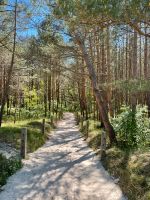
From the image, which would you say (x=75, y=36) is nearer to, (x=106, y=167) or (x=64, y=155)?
(x=64, y=155)

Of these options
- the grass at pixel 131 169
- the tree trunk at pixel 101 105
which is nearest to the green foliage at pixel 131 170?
the grass at pixel 131 169

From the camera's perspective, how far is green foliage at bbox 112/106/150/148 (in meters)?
13.2

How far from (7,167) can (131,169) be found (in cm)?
366

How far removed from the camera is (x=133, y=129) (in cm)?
1343

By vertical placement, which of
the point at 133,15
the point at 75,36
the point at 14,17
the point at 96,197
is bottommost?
the point at 96,197

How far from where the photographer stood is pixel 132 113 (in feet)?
44.9

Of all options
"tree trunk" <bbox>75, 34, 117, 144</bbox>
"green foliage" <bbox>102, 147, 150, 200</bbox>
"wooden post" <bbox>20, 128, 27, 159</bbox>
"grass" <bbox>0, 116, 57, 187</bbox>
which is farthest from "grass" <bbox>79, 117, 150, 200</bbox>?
"grass" <bbox>0, 116, 57, 187</bbox>

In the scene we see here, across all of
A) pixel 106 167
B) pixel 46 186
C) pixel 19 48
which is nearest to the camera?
pixel 46 186

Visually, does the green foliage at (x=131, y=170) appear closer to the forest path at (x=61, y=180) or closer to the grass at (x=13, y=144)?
the forest path at (x=61, y=180)

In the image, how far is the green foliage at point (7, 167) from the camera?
888cm

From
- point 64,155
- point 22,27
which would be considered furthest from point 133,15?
point 22,27

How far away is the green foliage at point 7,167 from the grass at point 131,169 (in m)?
2.96

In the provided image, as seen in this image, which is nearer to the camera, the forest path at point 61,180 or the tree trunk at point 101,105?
the forest path at point 61,180

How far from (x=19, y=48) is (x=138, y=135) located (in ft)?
33.4
